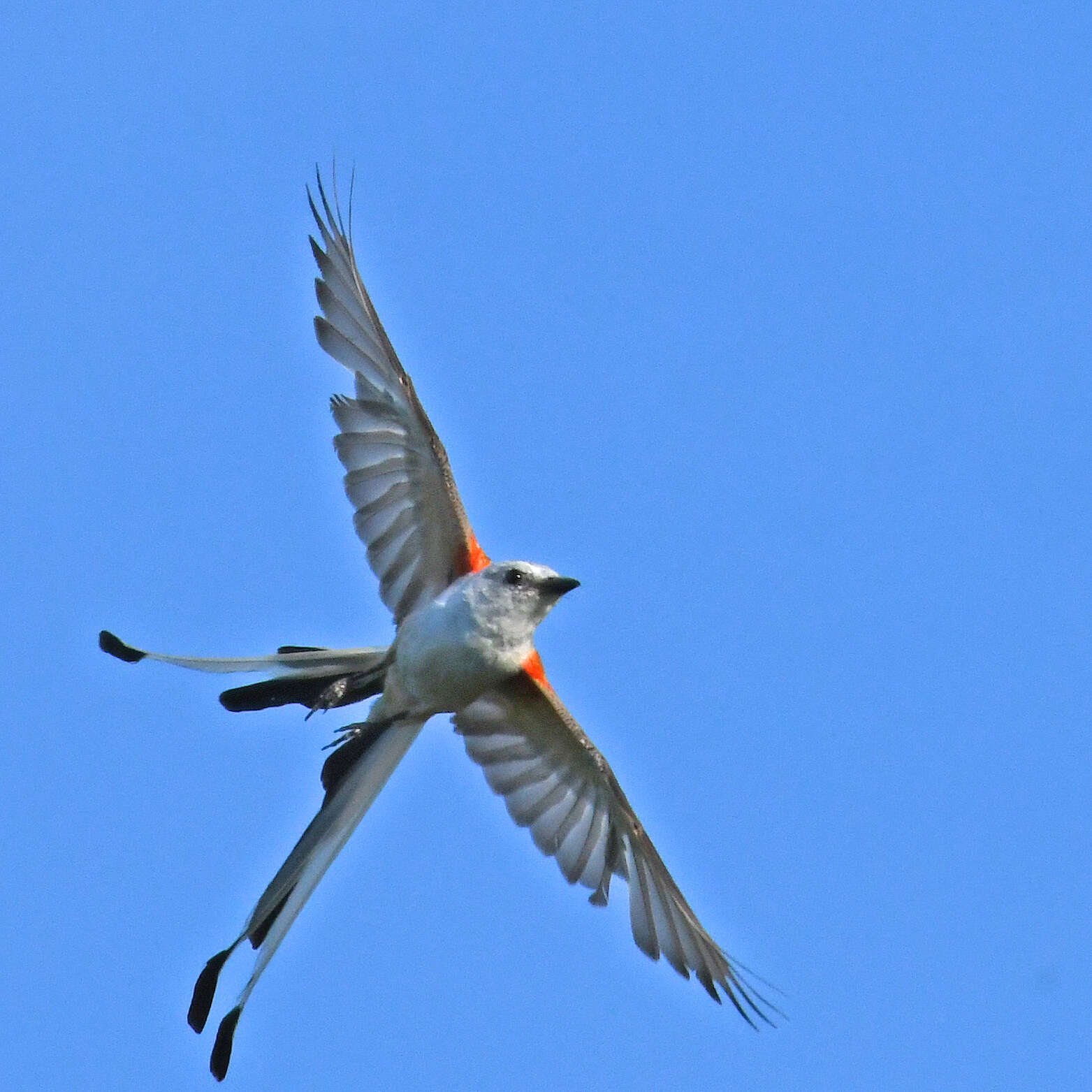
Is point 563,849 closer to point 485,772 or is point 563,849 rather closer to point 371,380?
point 485,772

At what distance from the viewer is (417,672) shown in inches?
416

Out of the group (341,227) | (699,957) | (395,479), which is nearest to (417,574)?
(395,479)

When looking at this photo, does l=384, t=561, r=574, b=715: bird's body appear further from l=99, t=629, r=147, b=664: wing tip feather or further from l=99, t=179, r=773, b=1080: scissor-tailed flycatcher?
l=99, t=629, r=147, b=664: wing tip feather

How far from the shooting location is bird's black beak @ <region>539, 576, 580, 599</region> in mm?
10352

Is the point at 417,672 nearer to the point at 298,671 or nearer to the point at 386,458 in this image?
the point at 298,671

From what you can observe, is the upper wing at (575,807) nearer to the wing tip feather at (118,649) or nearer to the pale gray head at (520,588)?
the pale gray head at (520,588)

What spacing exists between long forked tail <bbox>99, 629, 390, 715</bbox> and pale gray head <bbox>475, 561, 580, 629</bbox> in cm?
86

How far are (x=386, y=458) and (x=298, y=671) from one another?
4.72 feet

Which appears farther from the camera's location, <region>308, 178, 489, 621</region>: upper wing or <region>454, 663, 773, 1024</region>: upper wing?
<region>454, 663, 773, 1024</region>: upper wing

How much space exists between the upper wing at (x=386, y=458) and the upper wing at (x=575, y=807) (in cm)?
94

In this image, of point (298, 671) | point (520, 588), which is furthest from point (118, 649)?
point (520, 588)

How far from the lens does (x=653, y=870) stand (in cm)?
1134

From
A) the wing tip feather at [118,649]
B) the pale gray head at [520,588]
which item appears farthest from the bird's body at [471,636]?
the wing tip feather at [118,649]

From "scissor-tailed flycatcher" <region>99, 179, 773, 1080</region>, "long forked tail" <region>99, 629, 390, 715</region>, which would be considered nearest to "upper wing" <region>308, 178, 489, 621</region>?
"scissor-tailed flycatcher" <region>99, 179, 773, 1080</region>
